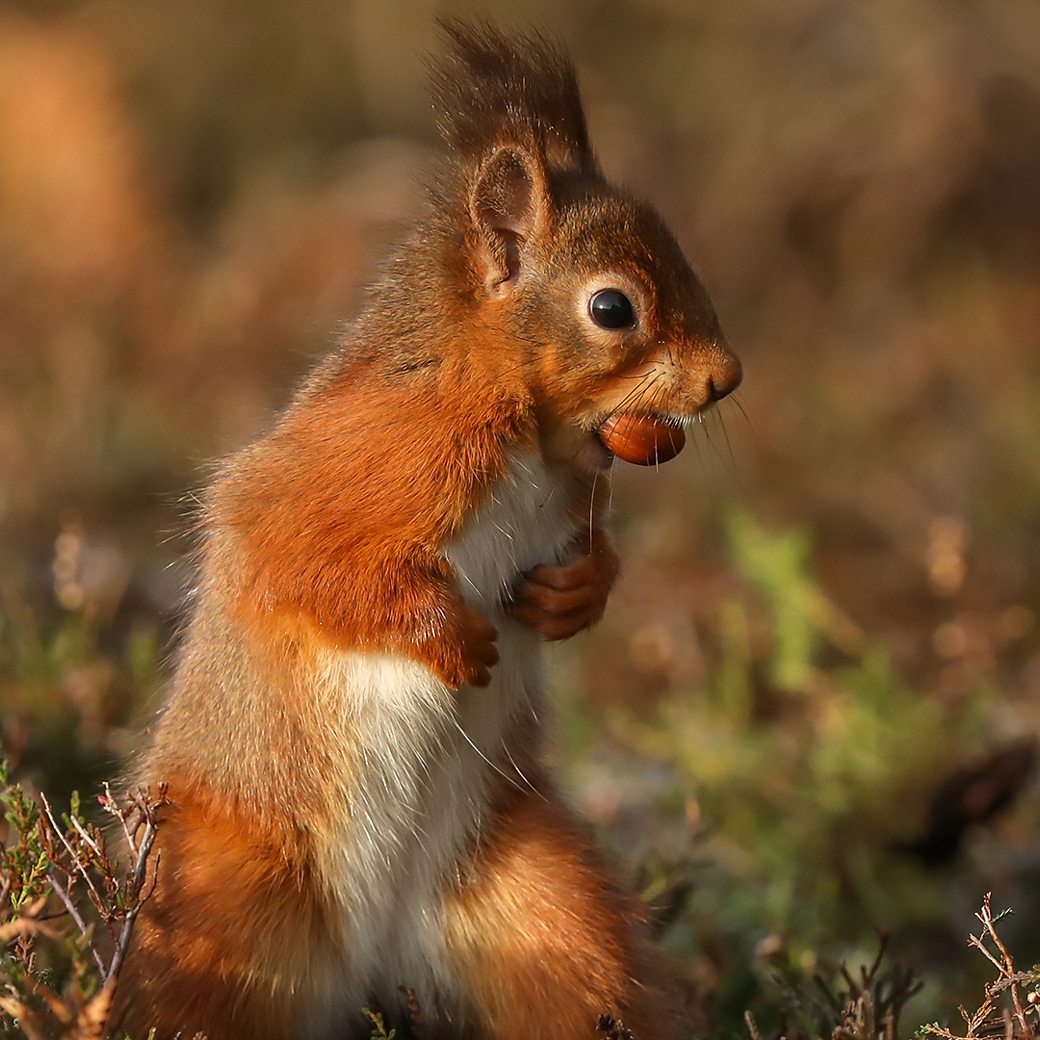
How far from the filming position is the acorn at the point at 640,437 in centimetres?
282

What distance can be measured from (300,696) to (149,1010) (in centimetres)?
59

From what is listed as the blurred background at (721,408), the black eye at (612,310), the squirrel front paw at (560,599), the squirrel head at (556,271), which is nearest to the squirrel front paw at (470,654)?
the squirrel front paw at (560,599)

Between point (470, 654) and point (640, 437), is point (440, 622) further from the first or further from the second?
point (640, 437)

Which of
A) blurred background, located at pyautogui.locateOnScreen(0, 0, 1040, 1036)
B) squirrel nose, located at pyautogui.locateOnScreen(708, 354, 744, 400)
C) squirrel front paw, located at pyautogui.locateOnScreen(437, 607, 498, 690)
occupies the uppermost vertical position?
squirrel nose, located at pyautogui.locateOnScreen(708, 354, 744, 400)

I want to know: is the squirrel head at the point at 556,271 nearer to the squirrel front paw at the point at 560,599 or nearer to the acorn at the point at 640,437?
the acorn at the point at 640,437

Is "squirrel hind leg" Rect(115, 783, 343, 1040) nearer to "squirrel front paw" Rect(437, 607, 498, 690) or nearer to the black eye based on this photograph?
"squirrel front paw" Rect(437, 607, 498, 690)

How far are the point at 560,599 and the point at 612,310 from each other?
0.54 m

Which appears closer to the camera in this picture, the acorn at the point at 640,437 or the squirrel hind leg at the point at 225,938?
the squirrel hind leg at the point at 225,938

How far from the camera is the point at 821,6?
396 inches

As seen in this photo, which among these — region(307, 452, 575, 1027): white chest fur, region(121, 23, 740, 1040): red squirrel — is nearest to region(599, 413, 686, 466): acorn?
region(121, 23, 740, 1040): red squirrel

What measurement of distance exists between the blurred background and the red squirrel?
1.66 ft

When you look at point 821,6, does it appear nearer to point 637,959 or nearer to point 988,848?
point 988,848

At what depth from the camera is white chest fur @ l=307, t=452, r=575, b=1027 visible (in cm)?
281

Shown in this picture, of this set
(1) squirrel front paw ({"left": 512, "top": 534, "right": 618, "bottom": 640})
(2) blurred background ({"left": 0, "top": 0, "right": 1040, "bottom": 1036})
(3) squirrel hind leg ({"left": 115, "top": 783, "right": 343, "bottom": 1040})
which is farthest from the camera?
(2) blurred background ({"left": 0, "top": 0, "right": 1040, "bottom": 1036})
